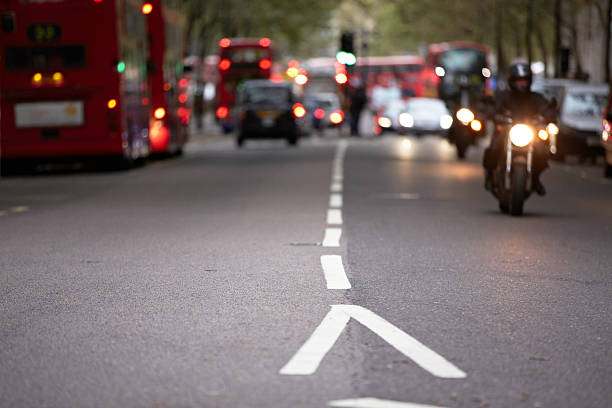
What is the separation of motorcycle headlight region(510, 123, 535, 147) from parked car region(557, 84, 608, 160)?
13.4m

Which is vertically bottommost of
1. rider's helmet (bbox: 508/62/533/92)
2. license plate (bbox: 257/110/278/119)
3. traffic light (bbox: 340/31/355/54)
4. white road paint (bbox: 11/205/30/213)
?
white road paint (bbox: 11/205/30/213)

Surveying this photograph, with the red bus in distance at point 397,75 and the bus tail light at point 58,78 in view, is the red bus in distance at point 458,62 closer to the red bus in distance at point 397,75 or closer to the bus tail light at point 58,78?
the red bus in distance at point 397,75

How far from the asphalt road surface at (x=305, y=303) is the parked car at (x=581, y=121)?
1086cm

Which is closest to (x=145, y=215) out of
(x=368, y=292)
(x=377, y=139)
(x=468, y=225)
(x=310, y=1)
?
(x=468, y=225)

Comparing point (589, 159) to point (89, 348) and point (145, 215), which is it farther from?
point (89, 348)

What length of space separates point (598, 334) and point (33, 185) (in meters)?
15.7

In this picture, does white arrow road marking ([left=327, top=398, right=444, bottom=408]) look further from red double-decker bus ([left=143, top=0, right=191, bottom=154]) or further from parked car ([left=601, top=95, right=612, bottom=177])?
red double-decker bus ([left=143, top=0, right=191, bottom=154])

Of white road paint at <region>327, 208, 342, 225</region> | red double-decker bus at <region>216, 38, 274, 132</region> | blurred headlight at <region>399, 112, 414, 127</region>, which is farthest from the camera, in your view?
red double-decker bus at <region>216, 38, 274, 132</region>

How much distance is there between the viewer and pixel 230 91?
54062 millimetres

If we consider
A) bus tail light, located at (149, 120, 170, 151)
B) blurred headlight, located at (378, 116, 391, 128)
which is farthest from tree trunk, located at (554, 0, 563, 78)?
bus tail light, located at (149, 120, 170, 151)

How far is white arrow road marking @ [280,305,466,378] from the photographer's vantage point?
239 inches

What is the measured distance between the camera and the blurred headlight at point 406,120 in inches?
1738

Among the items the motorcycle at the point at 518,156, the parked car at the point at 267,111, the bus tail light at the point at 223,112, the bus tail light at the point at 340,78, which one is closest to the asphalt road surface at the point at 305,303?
the motorcycle at the point at 518,156

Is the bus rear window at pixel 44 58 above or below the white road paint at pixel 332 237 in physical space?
above
